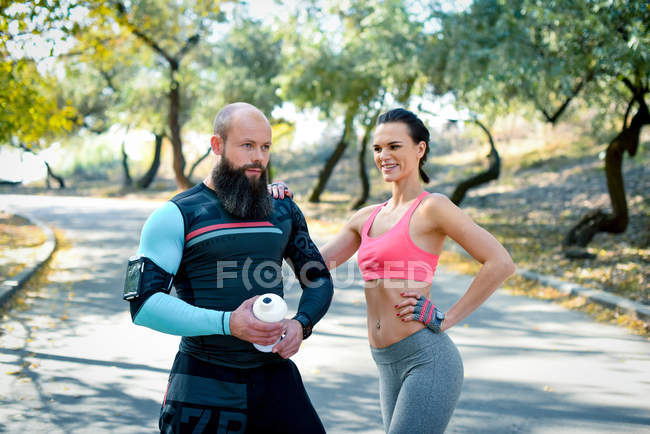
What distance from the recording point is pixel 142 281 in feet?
7.97

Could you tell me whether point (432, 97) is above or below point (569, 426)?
above

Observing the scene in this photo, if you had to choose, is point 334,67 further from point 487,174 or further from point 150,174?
point 150,174

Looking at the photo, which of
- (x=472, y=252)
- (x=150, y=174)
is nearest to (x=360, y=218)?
(x=472, y=252)

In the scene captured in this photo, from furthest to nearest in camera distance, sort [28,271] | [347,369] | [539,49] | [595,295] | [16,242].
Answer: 1. [16,242]
2. [539,49]
3. [28,271]
4. [595,295]
5. [347,369]

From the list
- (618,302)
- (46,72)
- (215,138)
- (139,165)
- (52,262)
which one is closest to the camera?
(215,138)

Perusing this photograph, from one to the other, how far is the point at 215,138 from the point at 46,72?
29.7 ft

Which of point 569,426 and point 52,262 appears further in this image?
point 52,262

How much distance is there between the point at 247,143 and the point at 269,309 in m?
0.84

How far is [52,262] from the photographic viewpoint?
1233cm

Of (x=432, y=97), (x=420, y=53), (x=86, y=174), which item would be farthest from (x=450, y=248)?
(x=86, y=174)

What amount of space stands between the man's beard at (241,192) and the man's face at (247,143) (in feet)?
0.05

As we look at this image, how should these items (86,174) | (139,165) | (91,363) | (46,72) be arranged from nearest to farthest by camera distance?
(91,363), (46,72), (86,174), (139,165)

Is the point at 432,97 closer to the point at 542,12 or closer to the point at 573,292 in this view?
the point at 542,12

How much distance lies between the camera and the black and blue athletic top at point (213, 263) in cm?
253
